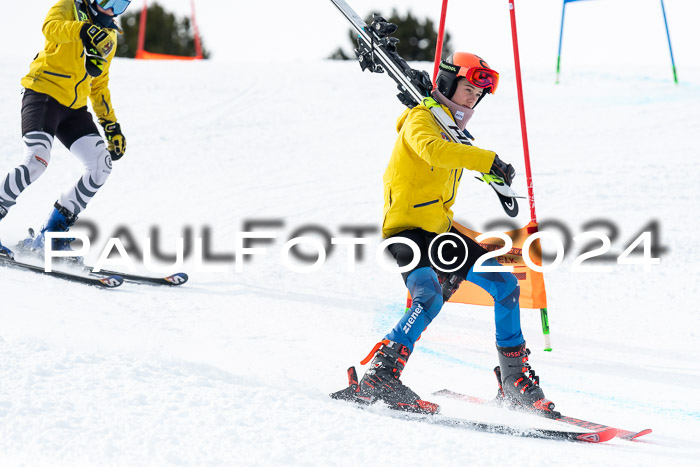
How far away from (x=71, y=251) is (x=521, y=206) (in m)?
4.32

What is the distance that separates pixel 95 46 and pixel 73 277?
158 cm

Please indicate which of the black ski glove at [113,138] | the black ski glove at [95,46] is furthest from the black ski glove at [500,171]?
the black ski glove at [113,138]

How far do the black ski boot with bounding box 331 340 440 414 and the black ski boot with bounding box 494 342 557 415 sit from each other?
0.41 meters

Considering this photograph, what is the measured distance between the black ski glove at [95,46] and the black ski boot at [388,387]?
9.44 feet

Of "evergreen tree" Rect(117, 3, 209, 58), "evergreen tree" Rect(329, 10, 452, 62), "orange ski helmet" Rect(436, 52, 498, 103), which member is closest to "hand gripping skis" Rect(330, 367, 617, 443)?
"orange ski helmet" Rect(436, 52, 498, 103)

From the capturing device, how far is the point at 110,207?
7.91 metres

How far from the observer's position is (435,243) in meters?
3.52

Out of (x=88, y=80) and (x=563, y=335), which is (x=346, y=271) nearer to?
(x=563, y=335)

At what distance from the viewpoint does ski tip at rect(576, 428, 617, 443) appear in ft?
9.52

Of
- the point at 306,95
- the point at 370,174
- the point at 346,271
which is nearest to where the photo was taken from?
the point at 346,271

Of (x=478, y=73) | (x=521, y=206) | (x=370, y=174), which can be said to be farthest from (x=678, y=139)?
(x=478, y=73)

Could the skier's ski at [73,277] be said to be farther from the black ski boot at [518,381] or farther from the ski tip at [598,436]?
the ski tip at [598,436]

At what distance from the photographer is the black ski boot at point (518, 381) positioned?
3.36 meters

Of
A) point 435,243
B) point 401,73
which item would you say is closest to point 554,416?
point 435,243
